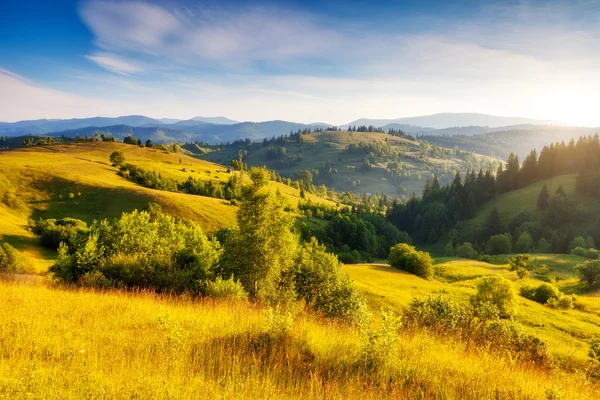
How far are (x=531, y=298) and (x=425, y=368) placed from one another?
218 ft

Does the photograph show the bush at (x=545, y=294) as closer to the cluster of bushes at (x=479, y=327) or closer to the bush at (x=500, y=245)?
the cluster of bushes at (x=479, y=327)

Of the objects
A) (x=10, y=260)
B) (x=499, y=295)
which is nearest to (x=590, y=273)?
(x=499, y=295)

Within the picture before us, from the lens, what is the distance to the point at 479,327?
1364cm

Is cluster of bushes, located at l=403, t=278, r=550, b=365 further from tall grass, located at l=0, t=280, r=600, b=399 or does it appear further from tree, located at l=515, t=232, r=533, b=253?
tree, located at l=515, t=232, r=533, b=253

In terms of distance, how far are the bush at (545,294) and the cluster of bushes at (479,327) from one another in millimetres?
45545

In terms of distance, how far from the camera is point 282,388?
637 centimetres

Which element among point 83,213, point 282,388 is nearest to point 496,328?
point 282,388

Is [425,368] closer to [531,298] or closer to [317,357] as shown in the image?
[317,357]

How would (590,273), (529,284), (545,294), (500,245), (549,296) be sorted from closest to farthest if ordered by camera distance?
(549,296)
(545,294)
(529,284)
(590,273)
(500,245)

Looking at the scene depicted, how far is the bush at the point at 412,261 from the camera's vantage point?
74000 mm

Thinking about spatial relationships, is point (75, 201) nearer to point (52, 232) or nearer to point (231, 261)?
point (52, 232)

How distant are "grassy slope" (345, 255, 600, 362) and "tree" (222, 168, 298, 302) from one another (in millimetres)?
20492

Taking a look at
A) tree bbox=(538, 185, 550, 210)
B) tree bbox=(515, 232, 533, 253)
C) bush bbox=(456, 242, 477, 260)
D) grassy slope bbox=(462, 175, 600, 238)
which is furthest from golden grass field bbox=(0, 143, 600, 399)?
tree bbox=(538, 185, 550, 210)

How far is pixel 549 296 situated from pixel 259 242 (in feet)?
194
